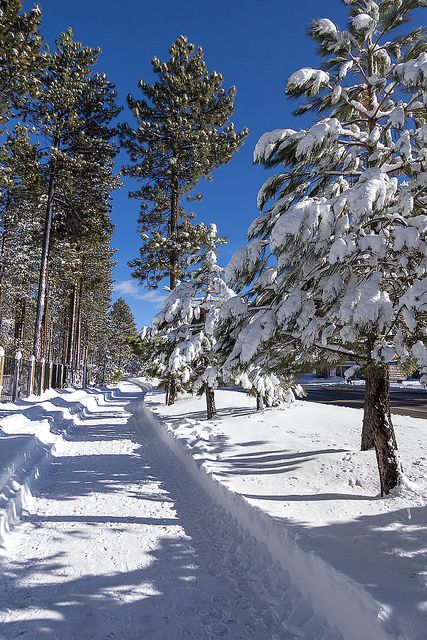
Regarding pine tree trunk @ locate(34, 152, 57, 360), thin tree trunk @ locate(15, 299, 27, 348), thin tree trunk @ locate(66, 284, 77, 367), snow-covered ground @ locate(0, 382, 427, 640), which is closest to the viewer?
snow-covered ground @ locate(0, 382, 427, 640)

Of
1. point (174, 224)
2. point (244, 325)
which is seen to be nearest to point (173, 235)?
point (174, 224)

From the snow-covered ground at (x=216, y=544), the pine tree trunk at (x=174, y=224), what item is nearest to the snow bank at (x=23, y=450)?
the snow-covered ground at (x=216, y=544)

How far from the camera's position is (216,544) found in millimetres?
4617

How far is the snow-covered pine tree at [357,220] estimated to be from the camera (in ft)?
14.0

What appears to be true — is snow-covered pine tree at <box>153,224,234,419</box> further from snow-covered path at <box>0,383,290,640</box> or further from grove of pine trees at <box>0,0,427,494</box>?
snow-covered path at <box>0,383,290,640</box>

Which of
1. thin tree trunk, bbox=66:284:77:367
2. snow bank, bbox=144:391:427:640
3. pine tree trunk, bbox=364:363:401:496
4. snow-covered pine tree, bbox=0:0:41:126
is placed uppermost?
snow-covered pine tree, bbox=0:0:41:126

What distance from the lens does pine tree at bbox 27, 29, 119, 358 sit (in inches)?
710

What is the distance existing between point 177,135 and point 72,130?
6.37 meters

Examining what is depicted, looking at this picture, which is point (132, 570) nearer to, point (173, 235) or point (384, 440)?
point (384, 440)

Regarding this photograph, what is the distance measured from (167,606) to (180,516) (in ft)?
6.99

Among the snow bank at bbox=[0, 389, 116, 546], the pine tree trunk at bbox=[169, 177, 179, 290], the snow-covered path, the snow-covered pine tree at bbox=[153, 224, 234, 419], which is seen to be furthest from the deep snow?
the pine tree trunk at bbox=[169, 177, 179, 290]

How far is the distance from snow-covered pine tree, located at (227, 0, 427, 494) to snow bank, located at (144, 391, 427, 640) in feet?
2.87

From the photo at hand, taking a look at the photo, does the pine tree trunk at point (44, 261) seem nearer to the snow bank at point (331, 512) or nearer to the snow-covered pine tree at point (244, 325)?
the snow bank at point (331, 512)

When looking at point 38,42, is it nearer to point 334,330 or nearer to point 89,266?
point 334,330
